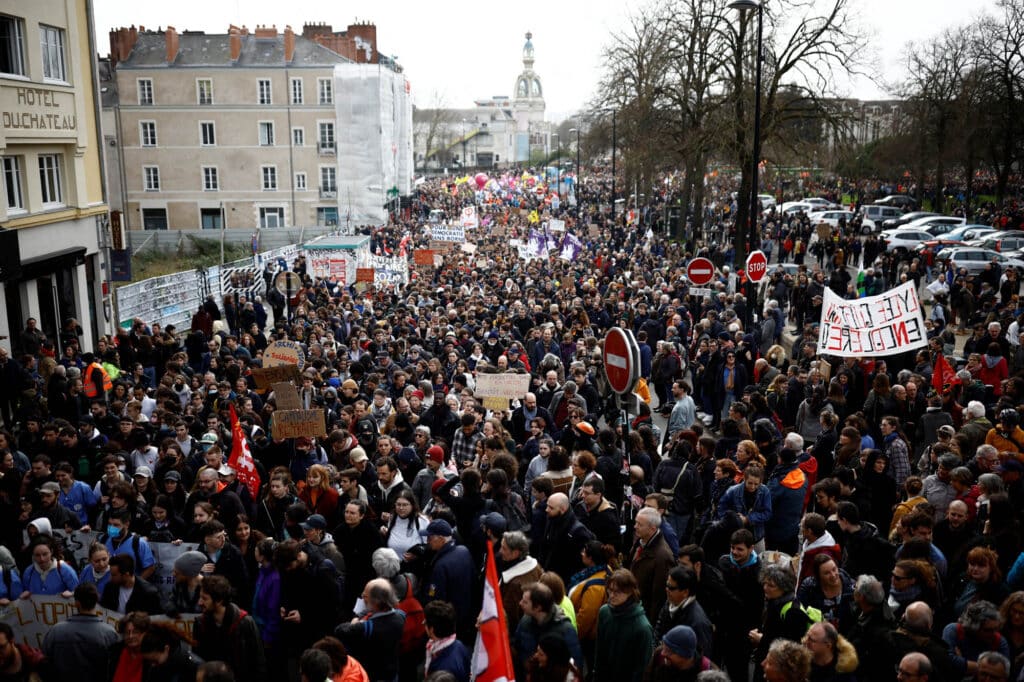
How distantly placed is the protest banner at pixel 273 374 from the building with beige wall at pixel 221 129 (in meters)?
48.7

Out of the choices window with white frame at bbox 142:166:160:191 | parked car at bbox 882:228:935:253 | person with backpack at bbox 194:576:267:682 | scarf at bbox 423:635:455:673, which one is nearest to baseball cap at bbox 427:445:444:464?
person with backpack at bbox 194:576:267:682

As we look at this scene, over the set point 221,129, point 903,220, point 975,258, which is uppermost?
point 221,129

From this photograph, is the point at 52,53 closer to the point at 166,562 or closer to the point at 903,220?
the point at 166,562

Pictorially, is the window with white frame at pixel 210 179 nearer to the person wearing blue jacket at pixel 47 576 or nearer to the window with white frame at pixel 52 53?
the window with white frame at pixel 52 53

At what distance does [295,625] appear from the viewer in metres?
6.54

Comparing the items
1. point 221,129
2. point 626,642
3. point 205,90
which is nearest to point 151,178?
point 221,129

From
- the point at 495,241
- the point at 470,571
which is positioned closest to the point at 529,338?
the point at 470,571

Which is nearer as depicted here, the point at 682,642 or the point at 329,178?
the point at 682,642

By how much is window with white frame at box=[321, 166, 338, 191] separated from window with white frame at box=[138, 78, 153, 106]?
11.6 m

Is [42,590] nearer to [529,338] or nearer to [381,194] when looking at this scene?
[529,338]

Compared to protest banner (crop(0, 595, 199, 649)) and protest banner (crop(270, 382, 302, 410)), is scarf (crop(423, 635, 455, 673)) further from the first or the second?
protest banner (crop(270, 382, 302, 410))

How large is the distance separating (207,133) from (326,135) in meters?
7.55

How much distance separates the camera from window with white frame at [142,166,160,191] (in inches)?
2349

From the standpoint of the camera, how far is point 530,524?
321 inches
